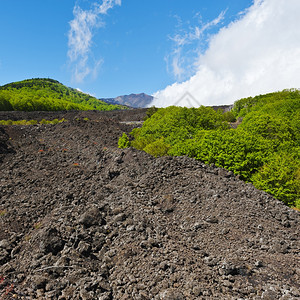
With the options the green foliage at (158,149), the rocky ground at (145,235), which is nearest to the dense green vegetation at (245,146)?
the green foliage at (158,149)

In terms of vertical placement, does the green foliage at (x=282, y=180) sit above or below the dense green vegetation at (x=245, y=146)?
below

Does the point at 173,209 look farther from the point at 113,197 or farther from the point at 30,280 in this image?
the point at 30,280

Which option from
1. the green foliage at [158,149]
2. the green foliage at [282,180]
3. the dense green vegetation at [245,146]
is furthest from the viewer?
the green foliage at [158,149]

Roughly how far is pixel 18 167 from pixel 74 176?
5.15 m

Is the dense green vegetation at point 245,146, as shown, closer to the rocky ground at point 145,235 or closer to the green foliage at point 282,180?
the green foliage at point 282,180

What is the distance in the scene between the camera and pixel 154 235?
7.36 m

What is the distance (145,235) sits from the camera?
731 cm

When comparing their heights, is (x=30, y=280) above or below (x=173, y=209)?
below

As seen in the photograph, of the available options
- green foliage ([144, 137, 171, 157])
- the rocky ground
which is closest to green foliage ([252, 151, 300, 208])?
the rocky ground

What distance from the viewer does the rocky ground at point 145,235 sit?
5.47m

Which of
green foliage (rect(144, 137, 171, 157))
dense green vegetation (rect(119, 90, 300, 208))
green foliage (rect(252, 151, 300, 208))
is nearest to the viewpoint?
green foliage (rect(252, 151, 300, 208))

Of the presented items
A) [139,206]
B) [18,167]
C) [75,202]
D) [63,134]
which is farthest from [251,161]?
[63,134]

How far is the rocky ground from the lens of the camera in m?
5.47

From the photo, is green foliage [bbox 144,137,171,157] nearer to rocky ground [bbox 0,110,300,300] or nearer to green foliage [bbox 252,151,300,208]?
rocky ground [bbox 0,110,300,300]
